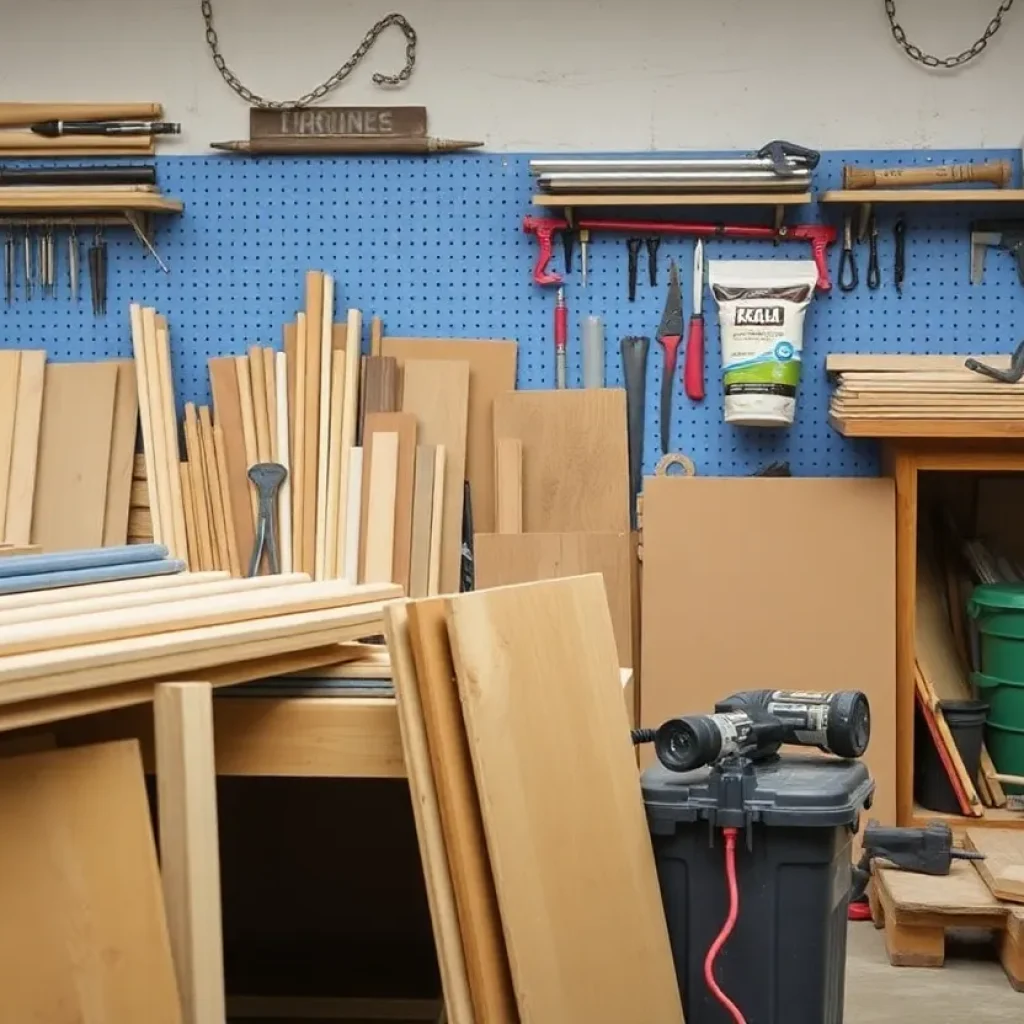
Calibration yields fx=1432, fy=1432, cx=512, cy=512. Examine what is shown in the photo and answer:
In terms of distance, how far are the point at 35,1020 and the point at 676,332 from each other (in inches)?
106

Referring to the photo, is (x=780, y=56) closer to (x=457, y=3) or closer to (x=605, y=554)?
(x=457, y=3)

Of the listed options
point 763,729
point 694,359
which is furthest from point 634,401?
point 763,729

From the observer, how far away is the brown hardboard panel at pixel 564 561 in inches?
145

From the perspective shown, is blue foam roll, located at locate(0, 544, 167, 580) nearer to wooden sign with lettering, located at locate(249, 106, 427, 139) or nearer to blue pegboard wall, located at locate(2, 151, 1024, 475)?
blue pegboard wall, located at locate(2, 151, 1024, 475)

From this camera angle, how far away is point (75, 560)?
7.07 ft

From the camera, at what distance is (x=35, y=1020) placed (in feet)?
5.09

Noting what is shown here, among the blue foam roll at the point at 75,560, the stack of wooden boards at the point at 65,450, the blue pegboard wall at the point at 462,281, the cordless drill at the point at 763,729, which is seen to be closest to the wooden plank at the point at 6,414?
the stack of wooden boards at the point at 65,450

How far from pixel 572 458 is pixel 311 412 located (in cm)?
70

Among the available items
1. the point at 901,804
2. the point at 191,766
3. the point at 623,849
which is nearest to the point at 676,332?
the point at 901,804

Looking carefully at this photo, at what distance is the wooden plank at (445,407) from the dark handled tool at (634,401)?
43 cm

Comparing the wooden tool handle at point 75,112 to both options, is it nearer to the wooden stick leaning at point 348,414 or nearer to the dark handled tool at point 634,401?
the wooden stick leaning at point 348,414

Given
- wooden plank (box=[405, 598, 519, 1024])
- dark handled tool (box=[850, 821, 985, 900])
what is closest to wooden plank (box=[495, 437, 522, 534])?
dark handled tool (box=[850, 821, 985, 900])

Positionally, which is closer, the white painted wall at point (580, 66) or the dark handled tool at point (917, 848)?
the dark handled tool at point (917, 848)

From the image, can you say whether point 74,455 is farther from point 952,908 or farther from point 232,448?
point 952,908
